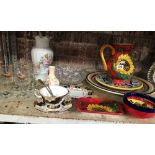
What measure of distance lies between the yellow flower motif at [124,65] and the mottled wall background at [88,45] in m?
0.22

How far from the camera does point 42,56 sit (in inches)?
39.7

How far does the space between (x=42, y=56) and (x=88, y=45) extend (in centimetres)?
27

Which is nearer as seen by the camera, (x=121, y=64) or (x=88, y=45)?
(x=121, y=64)

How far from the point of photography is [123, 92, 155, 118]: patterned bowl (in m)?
0.81

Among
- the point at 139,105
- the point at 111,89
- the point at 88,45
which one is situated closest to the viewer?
the point at 139,105

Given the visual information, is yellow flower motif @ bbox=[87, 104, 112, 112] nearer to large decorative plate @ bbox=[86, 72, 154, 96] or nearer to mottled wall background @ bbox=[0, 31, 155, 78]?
large decorative plate @ bbox=[86, 72, 154, 96]

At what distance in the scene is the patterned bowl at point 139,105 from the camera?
0.81m

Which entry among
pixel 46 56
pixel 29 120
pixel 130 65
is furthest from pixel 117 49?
pixel 29 120

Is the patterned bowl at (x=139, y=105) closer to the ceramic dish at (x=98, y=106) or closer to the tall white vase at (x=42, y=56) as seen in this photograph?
the ceramic dish at (x=98, y=106)

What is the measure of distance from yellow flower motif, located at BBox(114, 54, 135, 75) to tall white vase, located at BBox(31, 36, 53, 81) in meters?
0.29

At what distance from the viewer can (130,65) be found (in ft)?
3.20

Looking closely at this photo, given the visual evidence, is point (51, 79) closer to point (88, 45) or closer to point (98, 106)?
point (98, 106)

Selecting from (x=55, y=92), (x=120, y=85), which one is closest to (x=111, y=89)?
(x=120, y=85)
